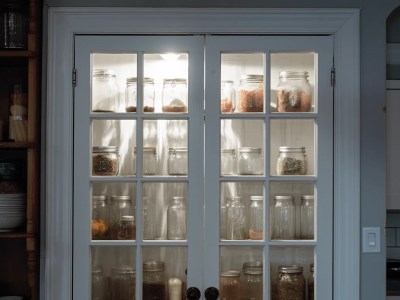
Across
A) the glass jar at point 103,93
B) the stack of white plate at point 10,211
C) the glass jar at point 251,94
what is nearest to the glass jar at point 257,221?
the glass jar at point 251,94

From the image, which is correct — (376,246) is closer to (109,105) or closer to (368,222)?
(368,222)

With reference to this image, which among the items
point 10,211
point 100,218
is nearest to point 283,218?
point 100,218

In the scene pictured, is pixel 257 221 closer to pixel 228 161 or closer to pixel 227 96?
pixel 228 161

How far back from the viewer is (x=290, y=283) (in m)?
2.78

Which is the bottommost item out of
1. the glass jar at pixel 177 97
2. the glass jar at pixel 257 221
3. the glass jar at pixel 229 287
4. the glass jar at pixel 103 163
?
the glass jar at pixel 229 287

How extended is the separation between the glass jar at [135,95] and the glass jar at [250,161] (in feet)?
1.53

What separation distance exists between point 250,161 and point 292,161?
193 millimetres

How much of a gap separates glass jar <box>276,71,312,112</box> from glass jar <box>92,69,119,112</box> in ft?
2.46

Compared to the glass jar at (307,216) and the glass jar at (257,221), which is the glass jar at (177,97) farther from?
the glass jar at (307,216)

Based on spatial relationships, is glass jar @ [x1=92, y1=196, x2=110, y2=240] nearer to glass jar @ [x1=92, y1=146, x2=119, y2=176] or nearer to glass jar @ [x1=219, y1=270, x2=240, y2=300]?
glass jar @ [x1=92, y1=146, x2=119, y2=176]

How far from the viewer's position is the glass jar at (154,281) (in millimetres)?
2760

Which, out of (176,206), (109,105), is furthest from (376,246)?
(109,105)

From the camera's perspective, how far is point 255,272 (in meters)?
2.79

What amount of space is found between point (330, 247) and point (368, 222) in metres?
→ 0.20
